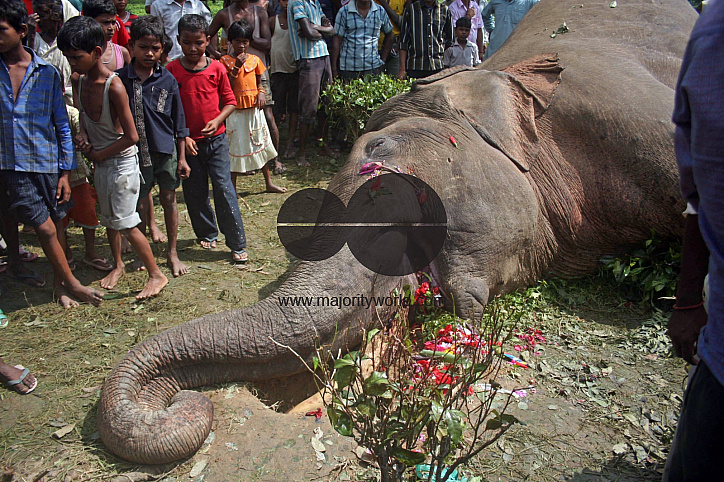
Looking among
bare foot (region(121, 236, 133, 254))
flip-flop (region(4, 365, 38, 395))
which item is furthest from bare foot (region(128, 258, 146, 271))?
flip-flop (region(4, 365, 38, 395))

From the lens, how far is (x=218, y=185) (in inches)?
187

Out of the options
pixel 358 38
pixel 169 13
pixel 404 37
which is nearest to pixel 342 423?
pixel 169 13

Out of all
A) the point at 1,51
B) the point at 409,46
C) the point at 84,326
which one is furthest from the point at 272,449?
the point at 409,46

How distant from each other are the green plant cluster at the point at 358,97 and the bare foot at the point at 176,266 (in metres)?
2.95

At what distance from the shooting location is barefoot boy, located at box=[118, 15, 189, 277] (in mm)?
4102

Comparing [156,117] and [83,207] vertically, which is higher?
[156,117]

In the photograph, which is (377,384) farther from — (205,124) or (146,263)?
(205,124)

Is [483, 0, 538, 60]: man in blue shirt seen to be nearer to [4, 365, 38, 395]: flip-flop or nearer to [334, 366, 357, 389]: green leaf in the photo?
[334, 366, 357, 389]: green leaf

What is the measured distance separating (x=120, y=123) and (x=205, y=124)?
2.74ft

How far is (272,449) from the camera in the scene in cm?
266

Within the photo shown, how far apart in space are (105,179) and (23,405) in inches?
67.6

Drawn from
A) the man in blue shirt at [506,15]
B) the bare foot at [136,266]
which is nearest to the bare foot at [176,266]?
the bare foot at [136,266]

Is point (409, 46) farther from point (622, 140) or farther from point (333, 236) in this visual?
point (333, 236)

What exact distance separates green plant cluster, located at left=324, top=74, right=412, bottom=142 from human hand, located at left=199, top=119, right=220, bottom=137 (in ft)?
7.83
